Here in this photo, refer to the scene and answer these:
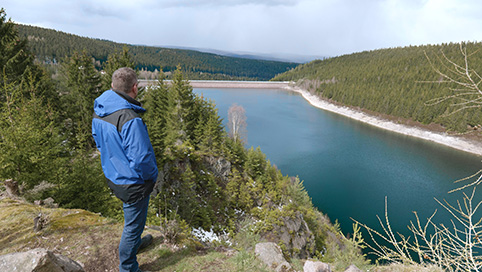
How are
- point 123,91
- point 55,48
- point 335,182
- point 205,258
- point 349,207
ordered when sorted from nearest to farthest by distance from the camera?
point 123,91 < point 205,258 < point 349,207 < point 335,182 < point 55,48

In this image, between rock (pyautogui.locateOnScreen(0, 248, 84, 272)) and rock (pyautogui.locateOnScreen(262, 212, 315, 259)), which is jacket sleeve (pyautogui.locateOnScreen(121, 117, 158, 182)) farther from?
rock (pyautogui.locateOnScreen(262, 212, 315, 259))

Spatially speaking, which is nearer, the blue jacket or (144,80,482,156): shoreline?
the blue jacket

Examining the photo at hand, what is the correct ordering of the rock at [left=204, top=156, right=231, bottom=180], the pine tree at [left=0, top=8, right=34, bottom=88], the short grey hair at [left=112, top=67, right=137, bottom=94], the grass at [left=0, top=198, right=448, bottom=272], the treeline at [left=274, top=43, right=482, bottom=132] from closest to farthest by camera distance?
the short grey hair at [left=112, top=67, right=137, bottom=94]
the grass at [left=0, top=198, right=448, bottom=272]
the pine tree at [left=0, top=8, right=34, bottom=88]
the rock at [left=204, top=156, right=231, bottom=180]
the treeline at [left=274, top=43, right=482, bottom=132]

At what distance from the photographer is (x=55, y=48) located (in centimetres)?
11044

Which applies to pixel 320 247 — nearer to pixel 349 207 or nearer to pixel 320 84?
pixel 349 207

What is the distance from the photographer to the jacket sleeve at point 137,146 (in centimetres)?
316

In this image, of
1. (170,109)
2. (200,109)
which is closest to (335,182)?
(200,109)

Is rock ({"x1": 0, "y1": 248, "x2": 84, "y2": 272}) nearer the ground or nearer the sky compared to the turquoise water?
nearer the sky

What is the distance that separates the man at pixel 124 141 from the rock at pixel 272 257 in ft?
12.1

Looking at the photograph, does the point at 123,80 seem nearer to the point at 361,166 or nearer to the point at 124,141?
the point at 124,141

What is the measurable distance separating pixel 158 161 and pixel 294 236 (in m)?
12.8

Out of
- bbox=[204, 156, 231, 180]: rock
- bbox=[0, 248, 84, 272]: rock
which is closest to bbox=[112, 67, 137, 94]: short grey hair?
bbox=[0, 248, 84, 272]: rock

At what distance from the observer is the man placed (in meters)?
3.18

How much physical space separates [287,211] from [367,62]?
495 ft
